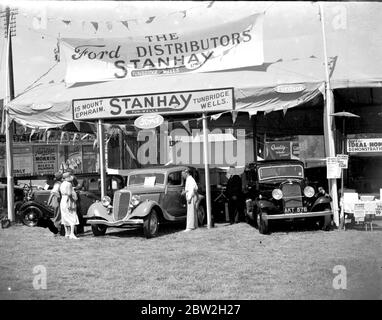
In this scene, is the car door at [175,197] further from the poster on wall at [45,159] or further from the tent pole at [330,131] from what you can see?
the poster on wall at [45,159]

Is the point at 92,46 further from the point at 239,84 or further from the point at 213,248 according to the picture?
the point at 213,248

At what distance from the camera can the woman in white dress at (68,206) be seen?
10203mm

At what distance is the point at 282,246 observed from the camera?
8.45 meters

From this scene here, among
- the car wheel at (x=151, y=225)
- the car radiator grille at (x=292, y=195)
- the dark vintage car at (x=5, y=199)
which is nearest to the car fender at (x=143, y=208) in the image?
the car wheel at (x=151, y=225)

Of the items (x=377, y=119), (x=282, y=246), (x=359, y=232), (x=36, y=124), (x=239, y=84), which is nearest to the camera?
(x=282, y=246)

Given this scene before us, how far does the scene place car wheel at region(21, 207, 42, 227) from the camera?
39.9ft

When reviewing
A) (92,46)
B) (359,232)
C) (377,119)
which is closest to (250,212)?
(359,232)

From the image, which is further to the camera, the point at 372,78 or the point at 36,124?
the point at 36,124

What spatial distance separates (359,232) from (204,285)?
4693 millimetres

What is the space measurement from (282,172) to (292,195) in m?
1.08

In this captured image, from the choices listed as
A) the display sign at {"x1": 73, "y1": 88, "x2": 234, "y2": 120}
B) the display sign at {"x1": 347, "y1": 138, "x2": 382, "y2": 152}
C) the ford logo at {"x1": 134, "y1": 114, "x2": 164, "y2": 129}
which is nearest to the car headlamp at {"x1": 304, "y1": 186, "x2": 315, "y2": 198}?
the display sign at {"x1": 347, "y1": 138, "x2": 382, "y2": 152}

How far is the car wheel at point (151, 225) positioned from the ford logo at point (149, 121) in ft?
5.94

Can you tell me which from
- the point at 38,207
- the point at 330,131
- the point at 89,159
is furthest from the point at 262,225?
the point at 89,159

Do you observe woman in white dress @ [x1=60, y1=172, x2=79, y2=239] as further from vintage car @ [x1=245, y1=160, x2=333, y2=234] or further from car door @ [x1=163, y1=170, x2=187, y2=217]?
vintage car @ [x1=245, y1=160, x2=333, y2=234]
